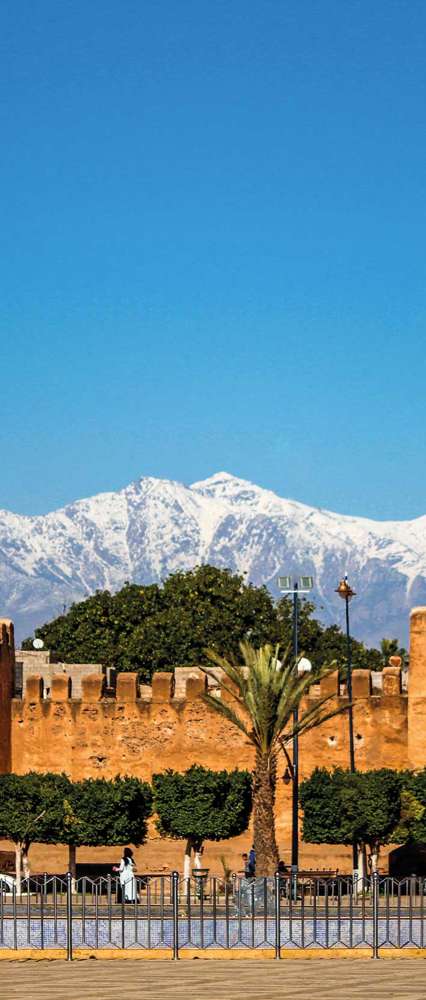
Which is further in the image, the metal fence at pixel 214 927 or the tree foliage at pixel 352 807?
the tree foliage at pixel 352 807

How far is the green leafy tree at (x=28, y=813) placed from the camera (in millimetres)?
40562

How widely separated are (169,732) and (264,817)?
7.06 m

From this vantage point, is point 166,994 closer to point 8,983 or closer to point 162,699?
point 8,983

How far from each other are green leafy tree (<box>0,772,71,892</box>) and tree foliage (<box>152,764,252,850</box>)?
2109 millimetres

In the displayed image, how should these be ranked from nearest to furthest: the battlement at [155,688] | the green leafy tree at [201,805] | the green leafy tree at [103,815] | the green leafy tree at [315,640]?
the green leafy tree at [103,815] → the green leafy tree at [201,805] → the battlement at [155,688] → the green leafy tree at [315,640]

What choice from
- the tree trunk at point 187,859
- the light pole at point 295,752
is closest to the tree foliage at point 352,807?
the light pole at point 295,752

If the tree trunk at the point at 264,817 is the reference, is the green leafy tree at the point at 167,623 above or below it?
above

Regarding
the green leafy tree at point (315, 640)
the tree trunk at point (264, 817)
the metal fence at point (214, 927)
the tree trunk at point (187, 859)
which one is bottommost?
the metal fence at point (214, 927)

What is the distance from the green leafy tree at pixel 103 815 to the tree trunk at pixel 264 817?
4.56 metres

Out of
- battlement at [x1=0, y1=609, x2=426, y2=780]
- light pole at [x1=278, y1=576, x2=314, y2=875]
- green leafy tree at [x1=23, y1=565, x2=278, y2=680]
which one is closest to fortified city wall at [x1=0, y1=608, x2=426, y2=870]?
battlement at [x1=0, y1=609, x2=426, y2=780]

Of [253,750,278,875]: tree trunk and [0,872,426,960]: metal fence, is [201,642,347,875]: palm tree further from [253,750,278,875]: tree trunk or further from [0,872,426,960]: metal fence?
[0,872,426,960]: metal fence

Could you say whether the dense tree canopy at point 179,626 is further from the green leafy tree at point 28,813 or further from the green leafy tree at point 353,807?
the green leafy tree at point 28,813

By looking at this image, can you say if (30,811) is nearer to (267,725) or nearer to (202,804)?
(202,804)

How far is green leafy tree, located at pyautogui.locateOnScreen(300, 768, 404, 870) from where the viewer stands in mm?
40500
